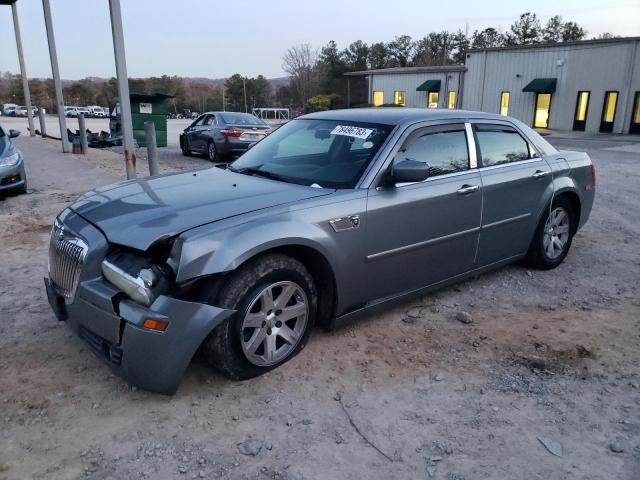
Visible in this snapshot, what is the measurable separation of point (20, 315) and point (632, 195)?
31.7ft

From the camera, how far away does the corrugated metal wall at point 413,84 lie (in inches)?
1415

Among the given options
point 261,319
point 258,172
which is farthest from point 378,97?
point 261,319

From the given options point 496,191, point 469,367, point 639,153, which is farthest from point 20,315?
point 639,153

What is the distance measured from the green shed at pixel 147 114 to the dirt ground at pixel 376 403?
14459 mm

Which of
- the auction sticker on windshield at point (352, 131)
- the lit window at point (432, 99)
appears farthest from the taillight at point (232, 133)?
the lit window at point (432, 99)

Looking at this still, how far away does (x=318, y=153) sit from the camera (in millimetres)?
4066

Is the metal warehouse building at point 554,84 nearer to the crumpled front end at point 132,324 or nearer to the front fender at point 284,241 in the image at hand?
the front fender at point 284,241

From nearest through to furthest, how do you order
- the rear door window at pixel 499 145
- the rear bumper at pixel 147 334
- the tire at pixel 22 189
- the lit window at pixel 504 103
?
1. the rear bumper at pixel 147 334
2. the rear door window at pixel 499 145
3. the tire at pixel 22 189
4. the lit window at pixel 504 103

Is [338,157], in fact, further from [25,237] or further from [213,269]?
[25,237]

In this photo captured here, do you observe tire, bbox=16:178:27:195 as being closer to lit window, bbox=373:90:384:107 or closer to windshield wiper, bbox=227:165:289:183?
windshield wiper, bbox=227:165:289:183

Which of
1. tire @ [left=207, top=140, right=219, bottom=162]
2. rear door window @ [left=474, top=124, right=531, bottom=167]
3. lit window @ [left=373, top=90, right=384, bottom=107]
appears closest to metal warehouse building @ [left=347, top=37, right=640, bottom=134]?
lit window @ [left=373, top=90, right=384, bottom=107]

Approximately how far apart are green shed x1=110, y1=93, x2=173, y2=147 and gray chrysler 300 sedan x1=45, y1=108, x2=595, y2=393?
14.8 metres

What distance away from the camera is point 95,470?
2.45 m

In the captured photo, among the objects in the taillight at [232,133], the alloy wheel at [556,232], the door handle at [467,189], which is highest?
the door handle at [467,189]
